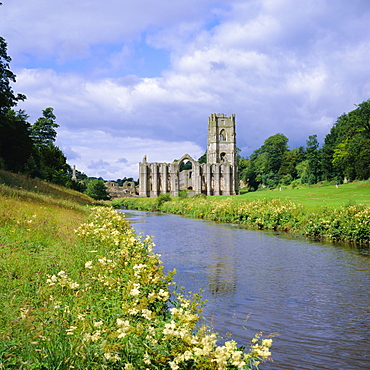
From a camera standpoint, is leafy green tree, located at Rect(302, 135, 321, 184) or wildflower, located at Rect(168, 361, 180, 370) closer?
wildflower, located at Rect(168, 361, 180, 370)

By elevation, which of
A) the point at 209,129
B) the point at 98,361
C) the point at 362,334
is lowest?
the point at 362,334

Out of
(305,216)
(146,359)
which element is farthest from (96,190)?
(146,359)

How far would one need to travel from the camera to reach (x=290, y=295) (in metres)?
10.1

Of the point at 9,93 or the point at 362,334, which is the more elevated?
the point at 9,93

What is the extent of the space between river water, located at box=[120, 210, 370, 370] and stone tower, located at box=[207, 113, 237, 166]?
96387 millimetres

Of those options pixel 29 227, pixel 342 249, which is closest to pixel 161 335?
pixel 29 227

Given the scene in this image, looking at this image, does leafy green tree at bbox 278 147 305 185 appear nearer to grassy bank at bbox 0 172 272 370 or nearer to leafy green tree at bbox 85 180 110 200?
leafy green tree at bbox 85 180 110 200

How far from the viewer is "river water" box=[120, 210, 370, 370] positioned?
6.71 m

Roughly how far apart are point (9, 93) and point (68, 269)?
1360 inches

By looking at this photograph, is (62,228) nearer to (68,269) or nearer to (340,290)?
(68,269)

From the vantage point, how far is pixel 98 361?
426cm

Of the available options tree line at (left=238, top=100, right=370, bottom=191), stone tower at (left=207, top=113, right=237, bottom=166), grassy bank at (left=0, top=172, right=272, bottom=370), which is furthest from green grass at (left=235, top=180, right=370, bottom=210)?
stone tower at (left=207, top=113, right=237, bottom=166)

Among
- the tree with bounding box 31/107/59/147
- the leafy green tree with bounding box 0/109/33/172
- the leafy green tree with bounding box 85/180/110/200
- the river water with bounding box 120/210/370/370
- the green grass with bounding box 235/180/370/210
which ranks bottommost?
the river water with bounding box 120/210/370/370

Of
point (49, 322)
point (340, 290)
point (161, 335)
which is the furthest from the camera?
point (340, 290)
